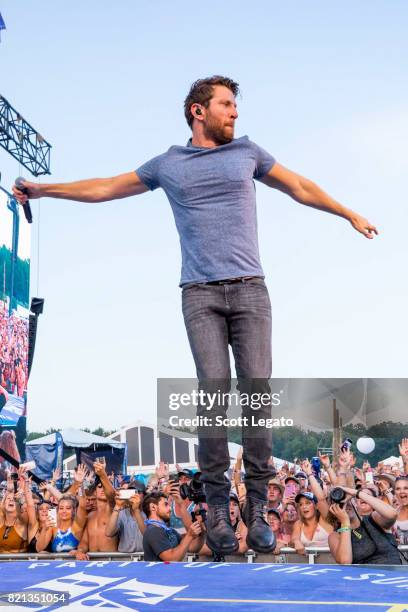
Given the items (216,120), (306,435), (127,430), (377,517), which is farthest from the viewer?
(127,430)

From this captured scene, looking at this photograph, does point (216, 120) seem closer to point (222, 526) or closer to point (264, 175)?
point (264, 175)

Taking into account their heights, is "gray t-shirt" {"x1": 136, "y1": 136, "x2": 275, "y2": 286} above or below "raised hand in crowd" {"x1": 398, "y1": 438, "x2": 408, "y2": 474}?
above

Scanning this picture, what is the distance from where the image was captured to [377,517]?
7.18m

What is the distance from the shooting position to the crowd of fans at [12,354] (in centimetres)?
2277

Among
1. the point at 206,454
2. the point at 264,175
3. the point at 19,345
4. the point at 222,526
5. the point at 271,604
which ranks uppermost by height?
the point at 19,345

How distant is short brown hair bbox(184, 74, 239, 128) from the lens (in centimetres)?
362

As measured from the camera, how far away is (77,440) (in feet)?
88.4

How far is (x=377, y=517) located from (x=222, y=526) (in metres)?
4.11

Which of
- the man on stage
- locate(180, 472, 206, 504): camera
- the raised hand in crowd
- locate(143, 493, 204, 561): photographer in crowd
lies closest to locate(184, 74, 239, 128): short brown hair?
the man on stage

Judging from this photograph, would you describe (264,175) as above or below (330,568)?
above

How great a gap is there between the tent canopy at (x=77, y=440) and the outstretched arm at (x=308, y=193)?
2346 centimetres

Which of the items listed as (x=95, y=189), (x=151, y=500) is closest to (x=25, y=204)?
(x=95, y=189)

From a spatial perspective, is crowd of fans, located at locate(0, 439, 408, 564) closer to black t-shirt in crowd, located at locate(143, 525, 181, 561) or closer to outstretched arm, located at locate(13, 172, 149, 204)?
black t-shirt in crowd, located at locate(143, 525, 181, 561)

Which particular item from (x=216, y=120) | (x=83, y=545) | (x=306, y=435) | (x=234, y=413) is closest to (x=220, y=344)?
(x=234, y=413)
